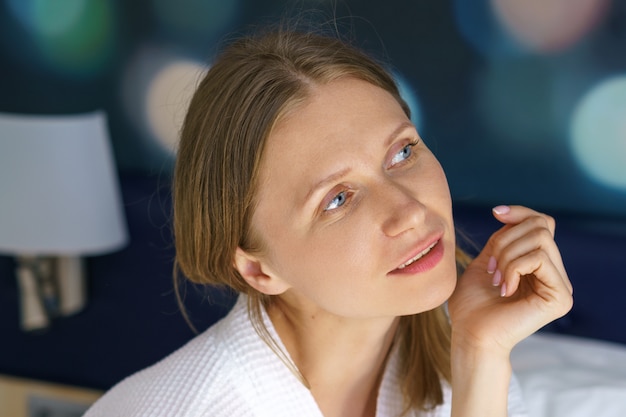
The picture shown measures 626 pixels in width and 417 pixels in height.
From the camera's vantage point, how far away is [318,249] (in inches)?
46.3

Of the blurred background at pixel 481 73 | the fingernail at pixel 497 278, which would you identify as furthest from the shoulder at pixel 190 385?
the blurred background at pixel 481 73

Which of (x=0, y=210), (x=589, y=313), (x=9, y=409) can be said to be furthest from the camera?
(x=9, y=409)

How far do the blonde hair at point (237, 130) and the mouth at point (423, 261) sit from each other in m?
0.23

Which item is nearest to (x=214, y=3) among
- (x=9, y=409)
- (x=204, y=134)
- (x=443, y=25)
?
(x=443, y=25)

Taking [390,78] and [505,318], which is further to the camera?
[390,78]

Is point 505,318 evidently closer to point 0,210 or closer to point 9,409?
point 0,210

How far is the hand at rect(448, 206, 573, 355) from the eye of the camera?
1206mm

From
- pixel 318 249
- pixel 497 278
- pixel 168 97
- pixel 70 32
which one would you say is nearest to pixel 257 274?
pixel 318 249

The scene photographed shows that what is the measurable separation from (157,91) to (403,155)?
1385 millimetres

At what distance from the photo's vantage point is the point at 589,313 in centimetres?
196

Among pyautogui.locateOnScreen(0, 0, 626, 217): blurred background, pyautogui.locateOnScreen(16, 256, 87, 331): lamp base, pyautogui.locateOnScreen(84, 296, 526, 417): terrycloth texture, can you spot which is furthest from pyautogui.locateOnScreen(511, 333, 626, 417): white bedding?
pyautogui.locateOnScreen(16, 256, 87, 331): lamp base

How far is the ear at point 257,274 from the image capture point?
1.28 m

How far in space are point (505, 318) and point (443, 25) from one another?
3.39 ft

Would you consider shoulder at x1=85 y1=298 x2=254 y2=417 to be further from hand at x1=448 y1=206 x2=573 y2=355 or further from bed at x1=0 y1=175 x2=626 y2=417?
bed at x1=0 y1=175 x2=626 y2=417
